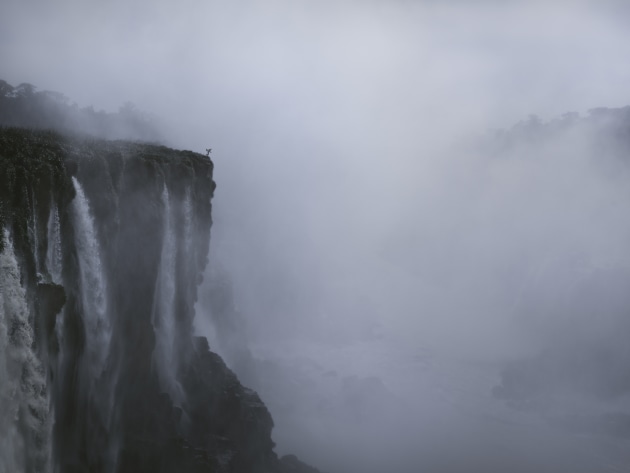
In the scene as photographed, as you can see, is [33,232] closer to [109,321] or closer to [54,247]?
[54,247]

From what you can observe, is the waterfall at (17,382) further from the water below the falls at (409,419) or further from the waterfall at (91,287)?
the water below the falls at (409,419)

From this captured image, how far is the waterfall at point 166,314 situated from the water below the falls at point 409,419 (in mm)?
23723

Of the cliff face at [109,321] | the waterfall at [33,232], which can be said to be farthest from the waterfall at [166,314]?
the waterfall at [33,232]

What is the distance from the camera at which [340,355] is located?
109 meters

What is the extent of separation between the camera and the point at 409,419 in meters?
84.9

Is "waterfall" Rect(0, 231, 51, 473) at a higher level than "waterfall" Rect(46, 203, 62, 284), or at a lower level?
lower

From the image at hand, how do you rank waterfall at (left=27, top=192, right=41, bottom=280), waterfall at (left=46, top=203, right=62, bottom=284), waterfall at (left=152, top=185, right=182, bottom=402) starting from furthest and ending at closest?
waterfall at (left=152, top=185, right=182, bottom=402) → waterfall at (left=46, top=203, right=62, bottom=284) → waterfall at (left=27, top=192, right=41, bottom=280)

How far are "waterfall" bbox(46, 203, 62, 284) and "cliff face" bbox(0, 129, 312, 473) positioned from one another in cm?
12

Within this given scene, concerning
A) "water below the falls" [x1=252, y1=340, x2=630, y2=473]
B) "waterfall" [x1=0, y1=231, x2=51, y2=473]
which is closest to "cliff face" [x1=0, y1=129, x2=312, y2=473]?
"waterfall" [x1=0, y1=231, x2=51, y2=473]

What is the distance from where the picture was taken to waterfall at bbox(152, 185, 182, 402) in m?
49.2

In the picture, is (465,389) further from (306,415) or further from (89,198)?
(89,198)

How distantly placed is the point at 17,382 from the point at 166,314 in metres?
21.0

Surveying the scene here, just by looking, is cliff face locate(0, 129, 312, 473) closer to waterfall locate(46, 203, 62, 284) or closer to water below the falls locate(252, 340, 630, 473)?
waterfall locate(46, 203, 62, 284)

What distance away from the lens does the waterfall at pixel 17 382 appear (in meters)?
29.0
